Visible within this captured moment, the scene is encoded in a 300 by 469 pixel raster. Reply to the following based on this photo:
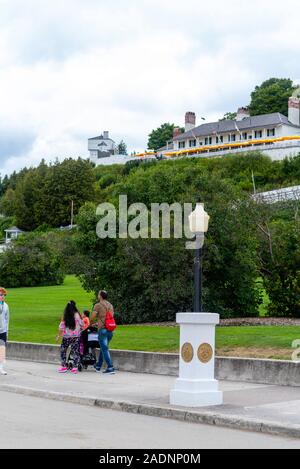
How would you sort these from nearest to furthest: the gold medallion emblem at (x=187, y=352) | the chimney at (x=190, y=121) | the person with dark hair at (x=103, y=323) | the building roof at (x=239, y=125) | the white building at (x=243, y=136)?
the gold medallion emblem at (x=187, y=352) < the person with dark hair at (x=103, y=323) < the white building at (x=243, y=136) < the building roof at (x=239, y=125) < the chimney at (x=190, y=121)

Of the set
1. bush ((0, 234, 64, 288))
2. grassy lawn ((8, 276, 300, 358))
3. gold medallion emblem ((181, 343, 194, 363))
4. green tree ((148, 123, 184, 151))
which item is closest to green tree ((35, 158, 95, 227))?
bush ((0, 234, 64, 288))

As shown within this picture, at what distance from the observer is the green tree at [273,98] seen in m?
145

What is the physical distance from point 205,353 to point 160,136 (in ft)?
529

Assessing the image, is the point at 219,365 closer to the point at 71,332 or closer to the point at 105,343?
the point at 105,343

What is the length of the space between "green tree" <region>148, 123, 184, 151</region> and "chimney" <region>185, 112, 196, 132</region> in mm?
16710

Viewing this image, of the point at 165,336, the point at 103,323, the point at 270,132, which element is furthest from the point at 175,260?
the point at 270,132

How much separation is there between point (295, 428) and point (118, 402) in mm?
3809

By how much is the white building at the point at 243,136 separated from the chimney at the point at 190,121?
5830 millimetres

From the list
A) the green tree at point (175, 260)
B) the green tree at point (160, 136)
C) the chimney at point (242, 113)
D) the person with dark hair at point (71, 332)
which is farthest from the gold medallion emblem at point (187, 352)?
the green tree at point (160, 136)

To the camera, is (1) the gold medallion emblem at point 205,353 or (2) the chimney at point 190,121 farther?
(2) the chimney at point 190,121

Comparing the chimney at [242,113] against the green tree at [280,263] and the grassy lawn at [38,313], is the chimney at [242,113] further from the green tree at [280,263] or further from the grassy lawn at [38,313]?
the green tree at [280,263]

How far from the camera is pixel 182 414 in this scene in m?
12.7

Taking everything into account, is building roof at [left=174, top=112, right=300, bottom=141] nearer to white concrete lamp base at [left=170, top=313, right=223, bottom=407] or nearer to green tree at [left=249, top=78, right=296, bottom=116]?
green tree at [left=249, top=78, right=296, bottom=116]

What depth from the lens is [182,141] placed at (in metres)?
144
